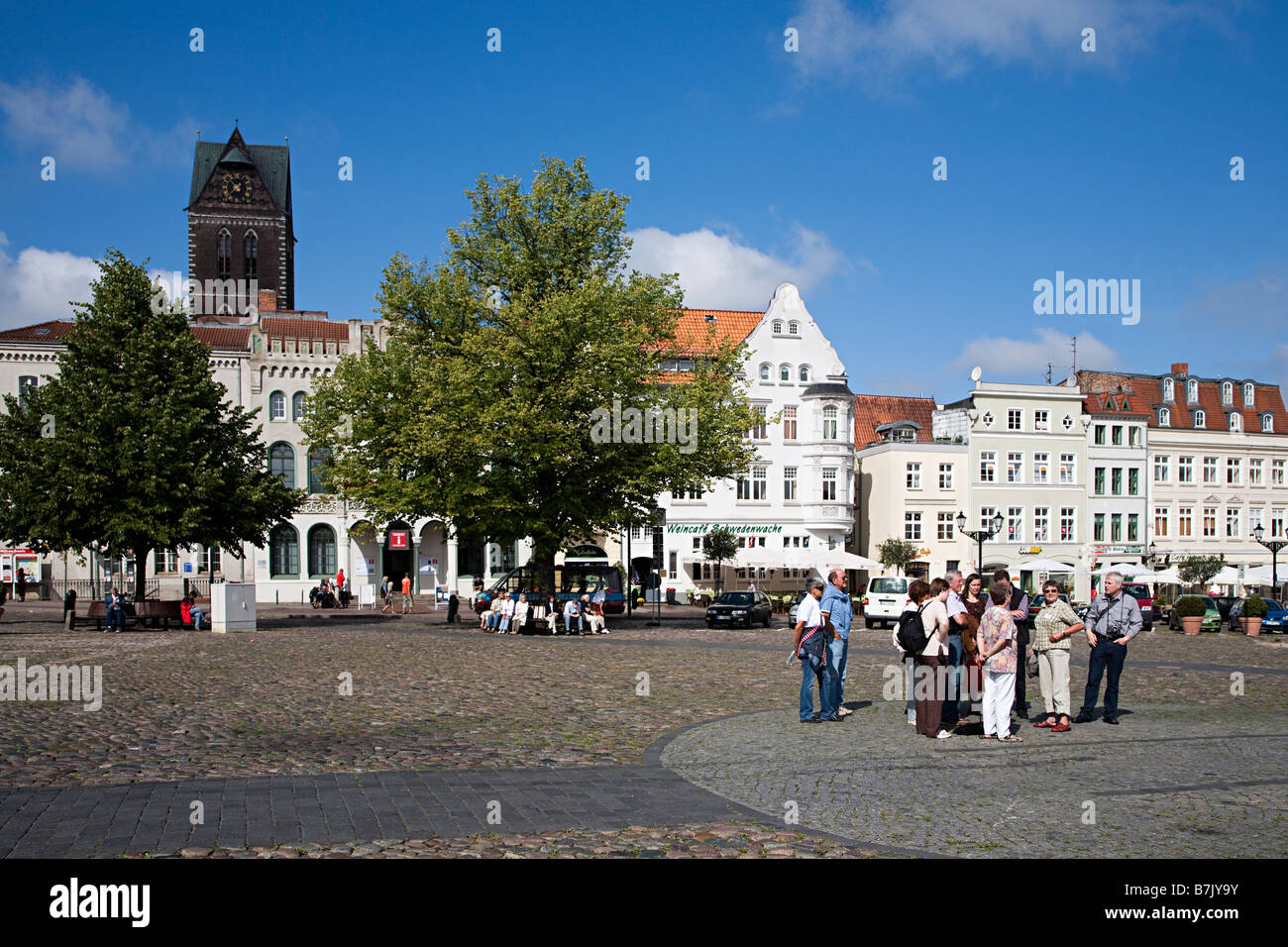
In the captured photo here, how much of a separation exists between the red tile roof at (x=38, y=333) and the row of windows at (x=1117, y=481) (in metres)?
60.0

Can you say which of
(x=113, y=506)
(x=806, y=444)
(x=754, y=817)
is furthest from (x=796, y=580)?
(x=754, y=817)

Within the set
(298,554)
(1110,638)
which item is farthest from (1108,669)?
(298,554)

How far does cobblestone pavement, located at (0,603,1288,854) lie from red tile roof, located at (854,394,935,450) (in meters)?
41.6

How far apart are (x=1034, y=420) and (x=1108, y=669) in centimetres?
5721

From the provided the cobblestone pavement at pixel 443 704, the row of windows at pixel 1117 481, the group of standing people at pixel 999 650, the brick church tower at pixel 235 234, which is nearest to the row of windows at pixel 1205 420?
the row of windows at pixel 1117 481

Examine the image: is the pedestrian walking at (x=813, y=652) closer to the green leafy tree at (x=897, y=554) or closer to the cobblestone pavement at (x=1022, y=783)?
the cobblestone pavement at (x=1022, y=783)

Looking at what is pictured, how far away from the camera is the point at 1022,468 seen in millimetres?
66688

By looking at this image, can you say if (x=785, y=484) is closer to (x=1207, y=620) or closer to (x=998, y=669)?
(x=1207, y=620)

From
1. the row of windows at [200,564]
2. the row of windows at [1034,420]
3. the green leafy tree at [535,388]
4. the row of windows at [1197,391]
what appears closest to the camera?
the green leafy tree at [535,388]

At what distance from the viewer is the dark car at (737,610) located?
3653cm

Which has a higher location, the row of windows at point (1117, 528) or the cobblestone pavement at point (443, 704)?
the row of windows at point (1117, 528)

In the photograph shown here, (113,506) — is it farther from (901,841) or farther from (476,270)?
(901,841)

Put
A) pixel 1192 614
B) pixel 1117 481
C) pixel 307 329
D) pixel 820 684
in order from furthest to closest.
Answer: pixel 1117 481 < pixel 307 329 < pixel 1192 614 < pixel 820 684
